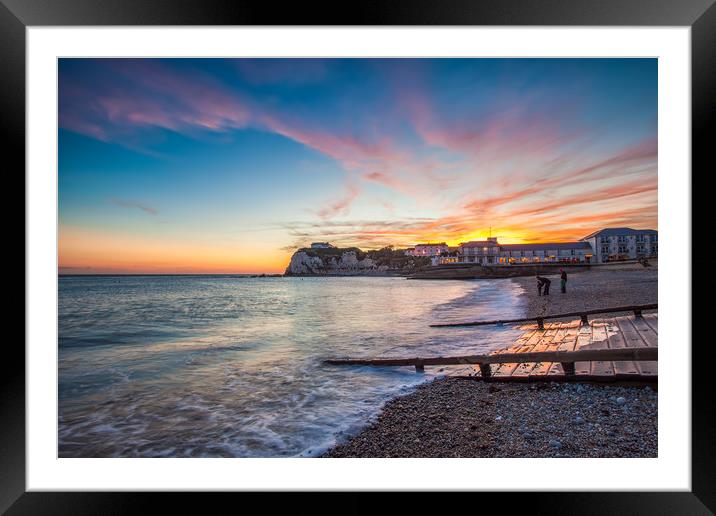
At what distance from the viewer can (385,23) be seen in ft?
4.91

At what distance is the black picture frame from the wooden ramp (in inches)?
35.6

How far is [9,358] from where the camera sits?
4.96 feet

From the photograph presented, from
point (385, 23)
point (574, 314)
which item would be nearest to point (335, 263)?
point (574, 314)

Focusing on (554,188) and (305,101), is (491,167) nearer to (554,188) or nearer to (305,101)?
(554,188)

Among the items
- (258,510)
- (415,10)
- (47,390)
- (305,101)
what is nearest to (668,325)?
(415,10)

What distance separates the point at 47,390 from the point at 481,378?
3.22 metres

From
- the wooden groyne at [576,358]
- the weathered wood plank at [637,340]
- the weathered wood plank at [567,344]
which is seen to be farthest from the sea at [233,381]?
the weathered wood plank at [637,340]

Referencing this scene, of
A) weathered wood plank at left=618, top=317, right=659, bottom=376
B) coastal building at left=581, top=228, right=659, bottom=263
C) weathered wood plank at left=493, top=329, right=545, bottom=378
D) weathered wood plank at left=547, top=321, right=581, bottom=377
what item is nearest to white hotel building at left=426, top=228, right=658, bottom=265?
coastal building at left=581, top=228, right=659, bottom=263

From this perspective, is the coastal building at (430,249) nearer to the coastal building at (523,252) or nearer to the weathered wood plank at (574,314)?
the coastal building at (523,252)

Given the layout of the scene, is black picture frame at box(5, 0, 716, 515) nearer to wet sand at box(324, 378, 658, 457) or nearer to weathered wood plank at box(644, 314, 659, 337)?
wet sand at box(324, 378, 658, 457)

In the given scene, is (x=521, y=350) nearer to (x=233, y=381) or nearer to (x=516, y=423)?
(x=516, y=423)

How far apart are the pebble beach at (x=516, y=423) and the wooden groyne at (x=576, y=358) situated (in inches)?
3.8

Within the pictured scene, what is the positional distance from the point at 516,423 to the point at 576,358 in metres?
0.79

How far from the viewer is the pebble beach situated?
1.93m
